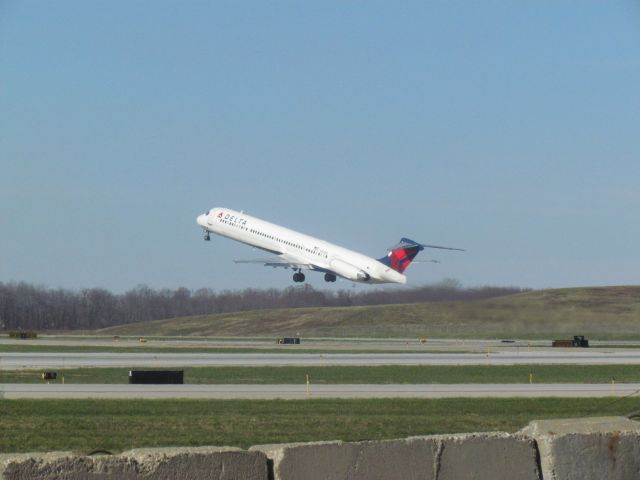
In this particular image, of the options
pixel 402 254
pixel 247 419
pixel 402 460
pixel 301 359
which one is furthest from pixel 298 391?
pixel 402 254

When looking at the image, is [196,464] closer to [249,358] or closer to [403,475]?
[403,475]

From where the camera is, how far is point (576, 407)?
102 ft

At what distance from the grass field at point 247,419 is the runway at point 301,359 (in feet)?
73.1

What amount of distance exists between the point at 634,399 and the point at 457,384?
8.70m

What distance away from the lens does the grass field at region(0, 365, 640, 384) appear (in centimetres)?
4312

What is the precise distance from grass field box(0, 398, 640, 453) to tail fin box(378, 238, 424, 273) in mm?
61163

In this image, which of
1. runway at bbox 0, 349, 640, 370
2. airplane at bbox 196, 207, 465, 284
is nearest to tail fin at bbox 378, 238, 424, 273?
airplane at bbox 196, 207, 465, 284

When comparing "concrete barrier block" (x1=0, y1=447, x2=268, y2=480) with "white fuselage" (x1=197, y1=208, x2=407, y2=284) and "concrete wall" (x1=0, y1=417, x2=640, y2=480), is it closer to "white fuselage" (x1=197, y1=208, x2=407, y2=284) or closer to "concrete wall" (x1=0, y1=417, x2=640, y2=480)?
"concrete wall" (x1=0, y1=417, x2=640, y2=480)

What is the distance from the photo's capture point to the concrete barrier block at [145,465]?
21.2ft

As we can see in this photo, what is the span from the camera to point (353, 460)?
7309mm

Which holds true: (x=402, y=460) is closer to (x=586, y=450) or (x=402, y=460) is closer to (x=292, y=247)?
(x=586, y=450)

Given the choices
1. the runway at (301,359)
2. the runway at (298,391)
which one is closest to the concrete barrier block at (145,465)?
the runway at (298,391)

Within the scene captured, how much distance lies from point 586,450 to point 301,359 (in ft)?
173

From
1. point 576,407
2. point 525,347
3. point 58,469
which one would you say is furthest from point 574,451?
point 525,347
